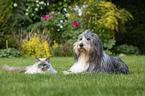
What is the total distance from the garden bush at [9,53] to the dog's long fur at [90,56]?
6.82 meters

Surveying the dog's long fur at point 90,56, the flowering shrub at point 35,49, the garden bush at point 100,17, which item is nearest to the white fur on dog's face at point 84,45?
the dog's long fur at point 90,56

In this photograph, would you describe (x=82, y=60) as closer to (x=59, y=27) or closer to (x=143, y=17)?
(x=59, y=27)

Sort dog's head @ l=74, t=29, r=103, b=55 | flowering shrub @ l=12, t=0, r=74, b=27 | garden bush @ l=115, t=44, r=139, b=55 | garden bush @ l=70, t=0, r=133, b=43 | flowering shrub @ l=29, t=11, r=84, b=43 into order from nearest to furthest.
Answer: dog's head @ l=74, t=29, r=103, b=55
flowering shrub @ l=29, t=11, r=84, b=43
garden bush @ l=70, t=0, r=133, b=43
flowering shrub @ l=12, t=0, r=74, b=27
garden bush @ l=115, t=44, r=139, b=55

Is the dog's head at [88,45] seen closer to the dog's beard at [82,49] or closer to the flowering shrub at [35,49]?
the dog's beard at [82,49]

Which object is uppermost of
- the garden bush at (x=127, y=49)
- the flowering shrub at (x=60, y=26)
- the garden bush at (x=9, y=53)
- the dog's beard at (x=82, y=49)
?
the flowering shrub at (x=60, y=26)

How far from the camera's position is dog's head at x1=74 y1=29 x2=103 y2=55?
5301mm

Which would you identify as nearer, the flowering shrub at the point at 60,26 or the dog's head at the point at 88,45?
the dog's head at the point at 88,45

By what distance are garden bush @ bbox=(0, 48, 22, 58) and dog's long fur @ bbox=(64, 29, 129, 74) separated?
6819mm

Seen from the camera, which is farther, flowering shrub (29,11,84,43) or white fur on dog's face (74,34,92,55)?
flowering shrub (29,11,84,43)

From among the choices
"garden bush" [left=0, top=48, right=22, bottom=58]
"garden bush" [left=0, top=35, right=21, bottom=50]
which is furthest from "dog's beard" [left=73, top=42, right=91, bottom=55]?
"garden bush" [left=0, top=35, right=21, bottom=50]

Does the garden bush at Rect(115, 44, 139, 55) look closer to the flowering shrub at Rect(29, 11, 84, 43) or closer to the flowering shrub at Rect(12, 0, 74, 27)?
the flowering shrub at Rect(29, 11, 84, 43)

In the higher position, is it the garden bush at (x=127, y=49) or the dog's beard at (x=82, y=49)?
the dog's beard at (x=82, y=49)

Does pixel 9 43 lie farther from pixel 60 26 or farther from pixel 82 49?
pixel 82 49

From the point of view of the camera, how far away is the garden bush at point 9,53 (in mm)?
11578
